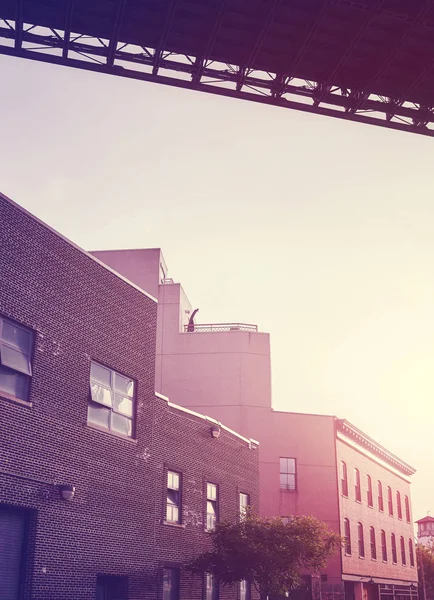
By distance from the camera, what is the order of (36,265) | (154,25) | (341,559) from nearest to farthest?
(36,265), (154,25), (341,559)

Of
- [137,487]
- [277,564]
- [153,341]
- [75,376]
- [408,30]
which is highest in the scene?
[408,30]

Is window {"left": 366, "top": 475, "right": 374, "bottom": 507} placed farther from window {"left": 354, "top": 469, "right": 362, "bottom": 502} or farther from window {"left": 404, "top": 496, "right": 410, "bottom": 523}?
window {"left": 404, "top": 496, "right": 410, "bottom": 523}

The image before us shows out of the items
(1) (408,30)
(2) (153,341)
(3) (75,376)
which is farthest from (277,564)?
(1) (408,30)

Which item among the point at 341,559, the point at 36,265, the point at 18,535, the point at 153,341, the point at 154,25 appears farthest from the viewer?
the point at 341,559

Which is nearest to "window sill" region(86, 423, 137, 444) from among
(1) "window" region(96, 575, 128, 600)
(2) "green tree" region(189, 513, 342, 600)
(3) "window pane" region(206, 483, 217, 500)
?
(1) "window" region(96, 575, 128, 600)

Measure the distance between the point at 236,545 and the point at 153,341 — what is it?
752 centimetres

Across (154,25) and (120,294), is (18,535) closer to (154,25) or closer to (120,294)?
(120,294)

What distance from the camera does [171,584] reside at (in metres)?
25.9

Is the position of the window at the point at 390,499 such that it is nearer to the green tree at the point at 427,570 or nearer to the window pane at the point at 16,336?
the green tree at the point at 427,570

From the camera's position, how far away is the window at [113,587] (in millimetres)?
22125

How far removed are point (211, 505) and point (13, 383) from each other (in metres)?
13.1

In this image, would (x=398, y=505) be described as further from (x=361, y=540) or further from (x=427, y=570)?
(x=427, y=570)

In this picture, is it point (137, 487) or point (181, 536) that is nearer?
point (137, 487)

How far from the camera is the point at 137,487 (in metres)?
23.8
